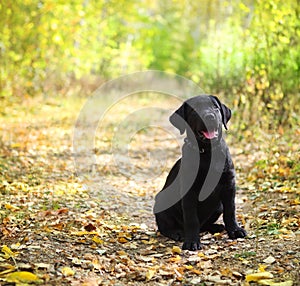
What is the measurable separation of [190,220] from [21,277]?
1747 millimetres

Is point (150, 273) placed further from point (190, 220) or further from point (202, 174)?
point (202, 174)

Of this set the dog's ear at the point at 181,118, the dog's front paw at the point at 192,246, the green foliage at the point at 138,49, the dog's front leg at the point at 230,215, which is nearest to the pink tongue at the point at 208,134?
the dog's ear at the point at 181,118

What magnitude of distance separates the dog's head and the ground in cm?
106

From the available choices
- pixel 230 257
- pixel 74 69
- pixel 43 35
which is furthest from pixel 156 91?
pixel 230 257

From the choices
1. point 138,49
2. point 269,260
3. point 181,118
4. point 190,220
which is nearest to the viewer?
point 269,260

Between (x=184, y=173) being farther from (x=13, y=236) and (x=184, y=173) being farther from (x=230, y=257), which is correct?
(x=13, y=236)

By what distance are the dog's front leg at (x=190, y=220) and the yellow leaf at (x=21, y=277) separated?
1587mm

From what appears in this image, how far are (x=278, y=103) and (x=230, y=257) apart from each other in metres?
5.62

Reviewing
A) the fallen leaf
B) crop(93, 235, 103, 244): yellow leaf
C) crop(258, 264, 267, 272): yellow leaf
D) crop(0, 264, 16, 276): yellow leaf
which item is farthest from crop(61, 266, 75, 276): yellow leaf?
the fallen leaf

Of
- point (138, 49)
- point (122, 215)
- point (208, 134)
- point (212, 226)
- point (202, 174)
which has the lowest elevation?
point (122, 215)

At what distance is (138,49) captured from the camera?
20859 mm

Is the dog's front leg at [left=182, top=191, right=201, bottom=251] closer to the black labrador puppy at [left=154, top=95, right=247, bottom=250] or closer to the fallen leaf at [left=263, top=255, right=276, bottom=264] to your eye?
the black labrador puppy at [left=154, top=95, right=247, bottom=250]

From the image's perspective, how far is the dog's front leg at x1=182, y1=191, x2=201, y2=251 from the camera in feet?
16.1

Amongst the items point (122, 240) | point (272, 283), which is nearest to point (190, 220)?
point (122, 240)
